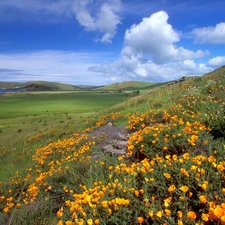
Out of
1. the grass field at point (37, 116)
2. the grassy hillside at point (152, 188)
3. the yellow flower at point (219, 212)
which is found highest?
the yellow flower at point (219, 212)

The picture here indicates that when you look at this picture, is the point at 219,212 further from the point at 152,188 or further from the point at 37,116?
the point at 37,116

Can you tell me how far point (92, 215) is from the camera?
288 cm

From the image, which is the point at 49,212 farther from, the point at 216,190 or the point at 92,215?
the point at 216,190

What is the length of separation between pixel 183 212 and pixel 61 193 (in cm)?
307

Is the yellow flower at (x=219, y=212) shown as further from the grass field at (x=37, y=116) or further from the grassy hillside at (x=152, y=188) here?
the grass field at (x=37, y=116)

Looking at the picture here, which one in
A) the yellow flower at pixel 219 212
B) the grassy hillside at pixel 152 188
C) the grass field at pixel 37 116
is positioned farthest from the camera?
the grass field at pixel 37 116

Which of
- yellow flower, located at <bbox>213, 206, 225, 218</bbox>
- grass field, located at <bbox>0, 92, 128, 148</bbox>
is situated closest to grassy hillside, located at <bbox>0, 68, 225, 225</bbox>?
yellow flower, located at <bbox>213, 206, 225, 218</bbox>

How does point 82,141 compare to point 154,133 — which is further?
point 82,141

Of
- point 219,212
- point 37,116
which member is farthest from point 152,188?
point 37,116

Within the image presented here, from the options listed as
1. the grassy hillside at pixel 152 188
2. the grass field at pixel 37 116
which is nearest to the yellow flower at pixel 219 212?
the grassy hillside at pixel 152 188

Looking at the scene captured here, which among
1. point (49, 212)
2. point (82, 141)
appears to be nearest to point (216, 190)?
point (49, 212)

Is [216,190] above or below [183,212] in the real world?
above

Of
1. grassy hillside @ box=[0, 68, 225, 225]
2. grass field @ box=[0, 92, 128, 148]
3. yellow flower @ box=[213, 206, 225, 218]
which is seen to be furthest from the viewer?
grass field @ box=[0, 92, 128, 148]

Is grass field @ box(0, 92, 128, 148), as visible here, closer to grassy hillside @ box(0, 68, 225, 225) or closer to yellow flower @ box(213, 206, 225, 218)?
grassy hillside @ box(0, 68, 225, 225)
